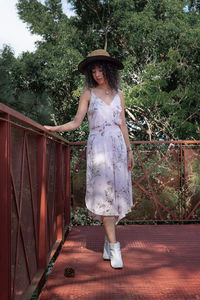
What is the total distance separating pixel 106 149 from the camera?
2.25 meters

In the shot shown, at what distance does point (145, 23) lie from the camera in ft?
30.2

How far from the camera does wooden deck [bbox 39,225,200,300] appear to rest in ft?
5.78

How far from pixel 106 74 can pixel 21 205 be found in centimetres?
127

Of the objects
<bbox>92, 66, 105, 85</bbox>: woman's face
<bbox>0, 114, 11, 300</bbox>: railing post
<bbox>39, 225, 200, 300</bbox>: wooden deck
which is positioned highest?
<bbox>92, 66, 105, 85</bbox>: woman's face

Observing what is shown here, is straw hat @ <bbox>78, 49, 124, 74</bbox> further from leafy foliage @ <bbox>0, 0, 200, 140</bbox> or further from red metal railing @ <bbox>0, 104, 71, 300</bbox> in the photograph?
leafy foliage @ <bbox>0, 0, 200, 140</bbox>

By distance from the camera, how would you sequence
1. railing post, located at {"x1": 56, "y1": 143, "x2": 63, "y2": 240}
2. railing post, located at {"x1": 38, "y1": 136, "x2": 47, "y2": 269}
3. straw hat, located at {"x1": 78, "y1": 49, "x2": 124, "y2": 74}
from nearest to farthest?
1. railing post, located at {"x1": 38, "y1": 136, "x2": 47, "y2": 269}
2. straw hat, located at {"x1": 78, "y1": 49, "x2": 124, "y2": 74}
3. railing post, located at {"x1": 56, "y1": 143, "x2": 63, "y2": 240}

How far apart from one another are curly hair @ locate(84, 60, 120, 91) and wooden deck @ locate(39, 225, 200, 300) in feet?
4.28

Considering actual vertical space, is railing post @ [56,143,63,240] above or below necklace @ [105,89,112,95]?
below

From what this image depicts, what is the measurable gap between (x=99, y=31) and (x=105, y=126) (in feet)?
29.3

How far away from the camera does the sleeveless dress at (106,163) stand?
2.25 metres

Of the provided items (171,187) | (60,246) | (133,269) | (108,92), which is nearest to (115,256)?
(133,269)

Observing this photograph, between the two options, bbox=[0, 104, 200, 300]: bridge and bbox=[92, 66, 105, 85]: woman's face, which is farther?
bbox=[92, 66, 105, 85]: woman's face

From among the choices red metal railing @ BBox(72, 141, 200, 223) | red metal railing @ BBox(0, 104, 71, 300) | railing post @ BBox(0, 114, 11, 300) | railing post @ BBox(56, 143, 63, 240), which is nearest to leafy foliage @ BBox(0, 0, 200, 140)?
red metal railing @ BBox(72, 141, 200, 223)

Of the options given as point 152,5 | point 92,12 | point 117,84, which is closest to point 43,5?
point 92,12
